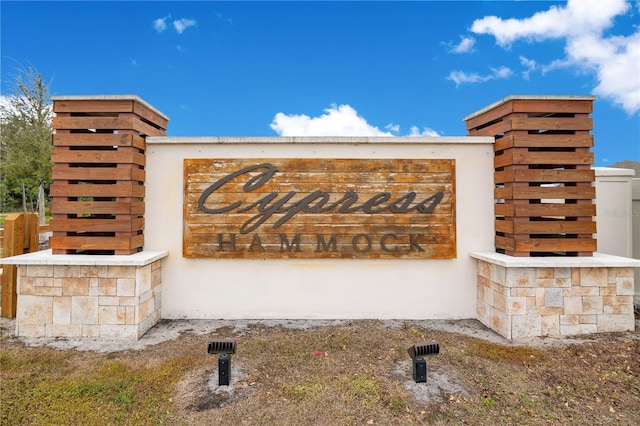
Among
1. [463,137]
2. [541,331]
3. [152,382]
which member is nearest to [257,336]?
[152,382]

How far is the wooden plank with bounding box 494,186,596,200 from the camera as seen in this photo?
504cm

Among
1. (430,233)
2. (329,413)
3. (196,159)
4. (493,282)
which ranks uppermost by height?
(196,159)

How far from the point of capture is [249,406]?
3129 mm

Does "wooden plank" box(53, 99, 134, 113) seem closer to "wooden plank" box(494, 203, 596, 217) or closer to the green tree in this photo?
"wooden plank" box(494, 203, 596, 217)

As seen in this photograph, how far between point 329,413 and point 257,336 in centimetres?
205

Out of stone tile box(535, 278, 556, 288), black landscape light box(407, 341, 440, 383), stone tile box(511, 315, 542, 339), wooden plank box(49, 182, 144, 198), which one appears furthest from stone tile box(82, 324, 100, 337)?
stone tile box(535, 278, 556, 288)

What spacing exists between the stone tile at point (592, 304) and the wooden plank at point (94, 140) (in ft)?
23.5

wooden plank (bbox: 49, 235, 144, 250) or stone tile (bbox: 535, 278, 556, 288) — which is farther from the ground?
wooden plank (bbox: 49, 235, 144, 250)

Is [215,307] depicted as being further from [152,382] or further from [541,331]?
[541,331]

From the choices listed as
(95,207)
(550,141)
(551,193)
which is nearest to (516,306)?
(551,193)

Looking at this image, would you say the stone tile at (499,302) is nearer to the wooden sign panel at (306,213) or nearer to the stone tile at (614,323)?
the wooden sign panel at (306,213)

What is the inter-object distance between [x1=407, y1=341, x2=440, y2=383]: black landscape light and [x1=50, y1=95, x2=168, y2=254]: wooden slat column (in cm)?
430

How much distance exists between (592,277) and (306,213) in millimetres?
4366

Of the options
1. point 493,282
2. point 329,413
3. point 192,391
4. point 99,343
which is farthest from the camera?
point 493,282
